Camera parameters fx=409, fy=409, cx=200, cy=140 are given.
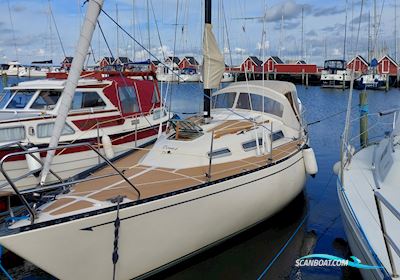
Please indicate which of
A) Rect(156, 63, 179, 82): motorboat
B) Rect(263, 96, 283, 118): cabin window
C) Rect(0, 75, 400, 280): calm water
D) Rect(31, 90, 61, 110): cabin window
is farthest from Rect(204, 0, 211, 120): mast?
Rect(31, 90, 61, 110): cabin window

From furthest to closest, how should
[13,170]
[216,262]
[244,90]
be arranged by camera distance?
[244,90], [13,170], [216,262]

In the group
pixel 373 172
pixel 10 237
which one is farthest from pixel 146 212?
pixel 373 172

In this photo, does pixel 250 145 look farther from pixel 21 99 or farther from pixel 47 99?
pixel 21 99

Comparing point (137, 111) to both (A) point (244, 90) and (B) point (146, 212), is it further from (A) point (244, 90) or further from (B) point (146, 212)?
(B) point (146, 212)

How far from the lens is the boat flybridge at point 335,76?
60.7 meters

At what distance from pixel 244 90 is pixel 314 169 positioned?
2.84m

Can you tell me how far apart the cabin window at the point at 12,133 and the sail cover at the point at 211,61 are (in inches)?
191

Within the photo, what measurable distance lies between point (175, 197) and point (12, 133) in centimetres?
616

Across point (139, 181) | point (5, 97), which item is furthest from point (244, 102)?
point (5, 97)

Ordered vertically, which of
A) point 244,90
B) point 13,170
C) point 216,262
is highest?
point 244,90

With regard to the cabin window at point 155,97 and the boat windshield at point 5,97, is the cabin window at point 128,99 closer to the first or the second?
the cabin window at point 155,97

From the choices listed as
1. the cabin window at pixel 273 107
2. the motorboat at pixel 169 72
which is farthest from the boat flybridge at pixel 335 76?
the cabin window at pixel 273 107

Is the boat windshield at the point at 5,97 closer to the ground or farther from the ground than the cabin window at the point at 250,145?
farther from the ground

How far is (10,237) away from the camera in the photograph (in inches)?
191
